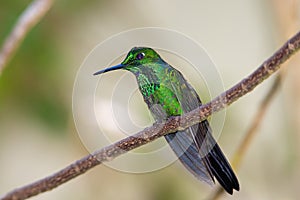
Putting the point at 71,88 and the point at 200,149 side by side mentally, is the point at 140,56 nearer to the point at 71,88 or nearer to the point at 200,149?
the point at 200,149

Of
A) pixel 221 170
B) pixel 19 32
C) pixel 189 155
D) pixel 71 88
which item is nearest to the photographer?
pixel 221 170

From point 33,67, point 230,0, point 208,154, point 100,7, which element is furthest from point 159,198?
point 208,154

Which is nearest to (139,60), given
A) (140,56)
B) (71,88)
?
(140,56)

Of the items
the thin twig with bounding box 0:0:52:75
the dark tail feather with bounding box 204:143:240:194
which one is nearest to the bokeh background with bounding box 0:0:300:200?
the thin twig with bounding box 0:0:52:75

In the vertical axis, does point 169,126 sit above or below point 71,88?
above

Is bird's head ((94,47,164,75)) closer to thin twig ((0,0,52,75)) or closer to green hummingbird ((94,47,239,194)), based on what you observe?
green hummingbird ((94,47,239,194))

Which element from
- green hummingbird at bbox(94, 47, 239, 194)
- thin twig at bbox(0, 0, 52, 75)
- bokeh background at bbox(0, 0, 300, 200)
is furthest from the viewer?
bokeh background at bbox(0, 0, 300, 200)
